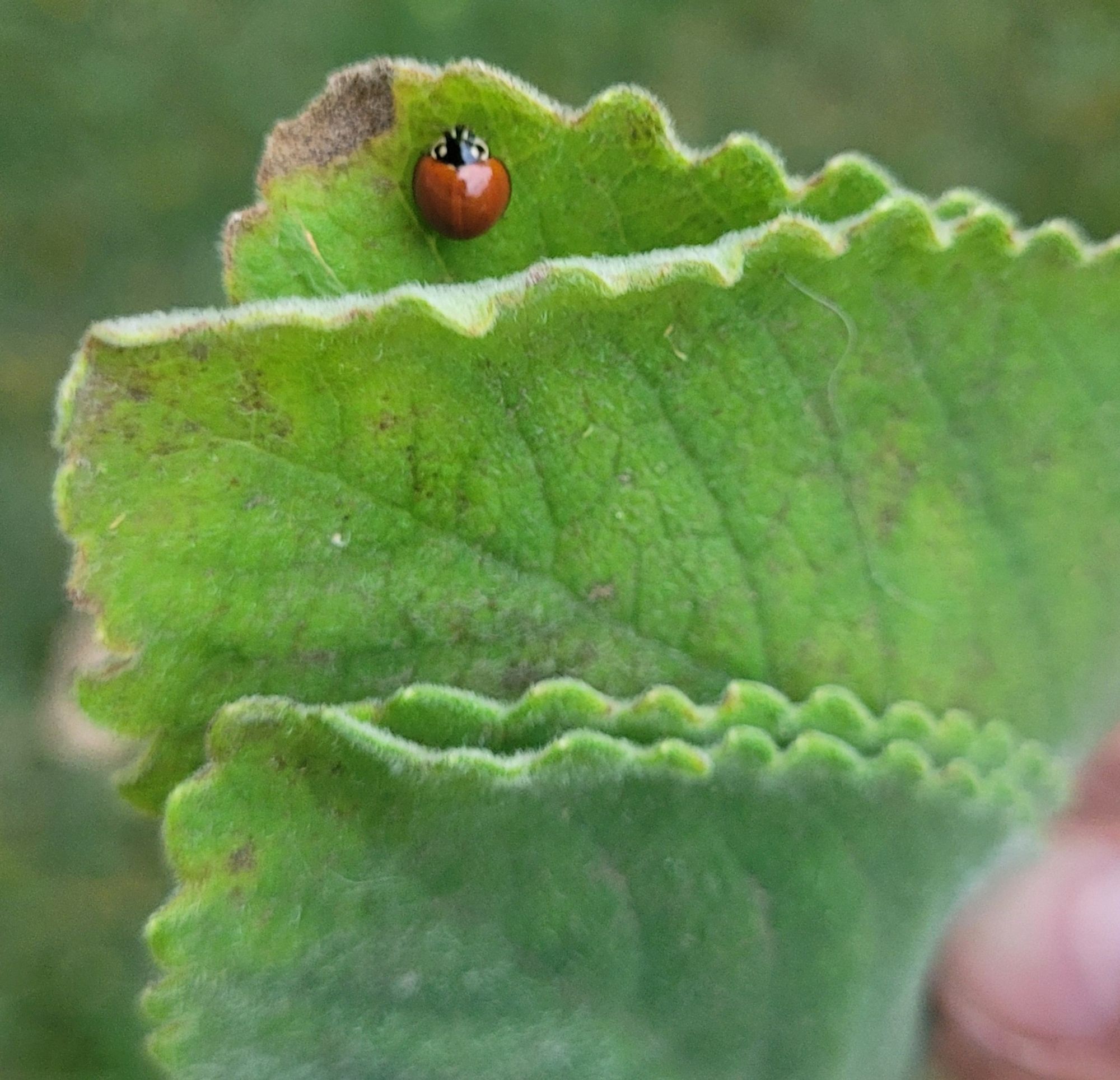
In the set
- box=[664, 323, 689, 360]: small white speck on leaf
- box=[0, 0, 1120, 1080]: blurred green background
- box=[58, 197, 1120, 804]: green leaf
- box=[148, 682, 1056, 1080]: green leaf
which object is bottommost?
box=[148, 682, 1056, 1080]: green leaf

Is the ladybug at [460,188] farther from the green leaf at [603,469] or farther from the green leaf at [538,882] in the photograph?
the green leaf at [538,882]

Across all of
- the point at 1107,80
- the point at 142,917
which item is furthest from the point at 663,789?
the point at 1107,80

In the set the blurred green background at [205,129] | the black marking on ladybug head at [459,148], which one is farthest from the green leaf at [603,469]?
the blurred green background at [205,129]

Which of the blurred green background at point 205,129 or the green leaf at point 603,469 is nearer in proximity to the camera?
the green leaf at point 603,469

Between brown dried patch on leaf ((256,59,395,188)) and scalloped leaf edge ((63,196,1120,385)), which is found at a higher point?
brown dried patch on leaf ((256,59,395,188))

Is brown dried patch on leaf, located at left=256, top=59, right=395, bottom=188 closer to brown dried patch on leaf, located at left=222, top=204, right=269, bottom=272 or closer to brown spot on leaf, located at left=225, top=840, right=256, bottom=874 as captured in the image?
brown dried patch on leaf, located at left=222, top=204, right=269, bottom=272

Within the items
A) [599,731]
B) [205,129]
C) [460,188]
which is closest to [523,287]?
[460,188]

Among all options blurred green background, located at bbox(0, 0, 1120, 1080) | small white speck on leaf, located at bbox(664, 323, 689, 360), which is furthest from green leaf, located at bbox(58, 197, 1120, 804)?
blurred green background, located at bbox(0, 0, 1120, 1080)
